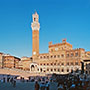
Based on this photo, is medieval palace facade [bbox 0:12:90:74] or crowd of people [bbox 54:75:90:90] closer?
crowd of people [bbox 54:75:90:90]

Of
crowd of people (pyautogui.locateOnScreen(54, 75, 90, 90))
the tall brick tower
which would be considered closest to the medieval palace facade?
the tall brick tower

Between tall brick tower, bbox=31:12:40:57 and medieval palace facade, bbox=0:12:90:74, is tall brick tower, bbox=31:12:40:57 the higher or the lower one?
the higher one

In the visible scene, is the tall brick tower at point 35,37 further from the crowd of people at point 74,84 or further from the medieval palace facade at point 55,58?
the crowd of people at point 74,84

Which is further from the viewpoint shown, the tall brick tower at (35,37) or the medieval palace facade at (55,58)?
the tall brick tower at (35,37)

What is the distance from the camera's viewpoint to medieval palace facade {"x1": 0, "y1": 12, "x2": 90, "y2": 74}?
48097 millimetres

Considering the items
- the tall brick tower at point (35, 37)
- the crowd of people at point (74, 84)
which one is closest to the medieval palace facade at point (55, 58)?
the tall brick tower at point (35, 37)

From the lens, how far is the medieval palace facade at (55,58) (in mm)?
48097

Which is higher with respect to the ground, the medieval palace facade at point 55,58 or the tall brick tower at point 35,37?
the tall brick tower at point 35,37

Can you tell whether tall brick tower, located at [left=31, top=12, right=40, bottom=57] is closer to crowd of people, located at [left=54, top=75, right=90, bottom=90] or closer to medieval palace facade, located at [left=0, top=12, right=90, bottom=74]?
Result: medieval palace facade, located at [left=0, top=12, right=90, bottom=74]

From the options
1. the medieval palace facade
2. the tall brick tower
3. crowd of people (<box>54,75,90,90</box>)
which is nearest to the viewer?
crowd of people (<box>54,75,90,90</box>)

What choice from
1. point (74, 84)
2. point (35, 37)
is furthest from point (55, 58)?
point (74, 84)

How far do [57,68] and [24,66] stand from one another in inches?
802

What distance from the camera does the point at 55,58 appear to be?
178ft

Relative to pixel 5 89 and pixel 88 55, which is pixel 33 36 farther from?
pixel 5 89
